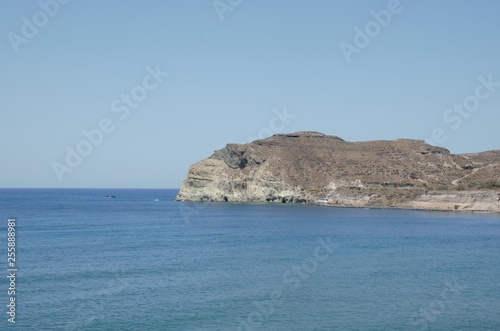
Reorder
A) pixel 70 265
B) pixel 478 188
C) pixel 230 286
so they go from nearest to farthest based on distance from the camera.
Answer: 1. pixel 230 286
2. pixel 70 265
3. pixel 478 188

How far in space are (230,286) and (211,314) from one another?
6.92 m

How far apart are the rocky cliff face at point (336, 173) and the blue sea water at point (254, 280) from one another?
6412 centimetres

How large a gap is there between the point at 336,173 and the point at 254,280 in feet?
360

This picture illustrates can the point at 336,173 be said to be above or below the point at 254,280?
above

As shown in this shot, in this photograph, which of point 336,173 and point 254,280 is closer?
point 254,280

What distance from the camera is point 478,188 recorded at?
12088cm

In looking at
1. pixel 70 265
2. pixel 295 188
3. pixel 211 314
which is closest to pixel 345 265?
pixel 211 314

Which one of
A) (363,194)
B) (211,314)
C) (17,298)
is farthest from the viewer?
(363,194)

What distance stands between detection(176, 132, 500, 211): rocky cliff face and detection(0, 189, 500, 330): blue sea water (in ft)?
210

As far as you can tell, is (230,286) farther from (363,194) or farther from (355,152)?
(355,152)

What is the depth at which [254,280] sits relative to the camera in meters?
39.4

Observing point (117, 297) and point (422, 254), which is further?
point (422, 254)

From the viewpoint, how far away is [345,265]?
46094mm

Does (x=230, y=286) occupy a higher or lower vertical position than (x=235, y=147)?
lower
